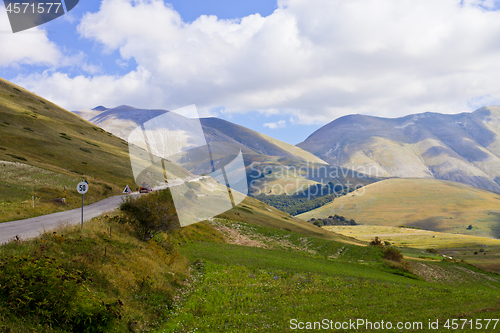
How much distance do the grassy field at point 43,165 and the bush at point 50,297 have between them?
16.0 meters

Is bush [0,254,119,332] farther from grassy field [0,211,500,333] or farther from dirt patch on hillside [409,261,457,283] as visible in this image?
dirt patch on hillside [409,261,457,283]

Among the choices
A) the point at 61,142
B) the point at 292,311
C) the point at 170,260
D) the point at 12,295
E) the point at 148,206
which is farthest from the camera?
the point at 61,142

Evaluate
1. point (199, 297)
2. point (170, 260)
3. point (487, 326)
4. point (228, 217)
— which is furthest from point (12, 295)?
point (228, 217)

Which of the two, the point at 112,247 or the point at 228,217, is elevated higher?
the point at 112,247

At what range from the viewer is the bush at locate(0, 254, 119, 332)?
29.9 feet

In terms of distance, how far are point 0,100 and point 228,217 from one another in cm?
6590

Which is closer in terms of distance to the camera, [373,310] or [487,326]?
[487,326]

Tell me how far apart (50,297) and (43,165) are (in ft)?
138

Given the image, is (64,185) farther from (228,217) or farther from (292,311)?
(292,311)

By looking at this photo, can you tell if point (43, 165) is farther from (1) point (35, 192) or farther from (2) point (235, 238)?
(2) point (235, 238)

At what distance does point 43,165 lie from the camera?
43.9 meters

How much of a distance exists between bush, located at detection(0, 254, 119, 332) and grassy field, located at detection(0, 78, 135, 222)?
1596cm

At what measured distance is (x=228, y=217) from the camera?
55469 millimetres

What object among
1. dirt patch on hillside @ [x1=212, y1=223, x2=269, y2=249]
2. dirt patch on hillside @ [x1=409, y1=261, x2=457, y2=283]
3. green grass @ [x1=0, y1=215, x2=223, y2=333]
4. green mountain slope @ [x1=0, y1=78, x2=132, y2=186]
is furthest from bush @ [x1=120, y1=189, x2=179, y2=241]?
dirt patch on hillside @ [x1=409, y1=261, x2=457, y2=283]
